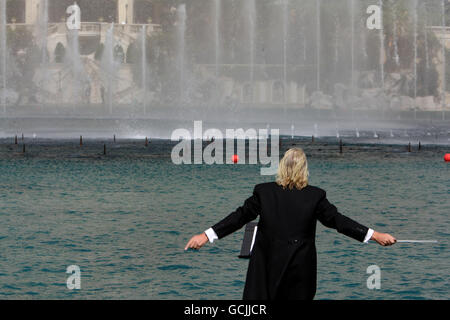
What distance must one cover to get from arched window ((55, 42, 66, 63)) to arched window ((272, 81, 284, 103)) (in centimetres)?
3320

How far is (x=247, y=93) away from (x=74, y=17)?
92.6ft

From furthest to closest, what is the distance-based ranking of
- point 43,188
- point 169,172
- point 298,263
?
point 169,172, point 43,188, point 298,263

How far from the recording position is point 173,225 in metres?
22.2

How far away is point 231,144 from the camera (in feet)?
190

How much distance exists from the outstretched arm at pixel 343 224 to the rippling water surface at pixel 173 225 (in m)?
5.84

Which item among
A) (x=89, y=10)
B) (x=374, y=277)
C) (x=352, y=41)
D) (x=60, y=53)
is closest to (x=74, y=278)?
(x=374, y=277)

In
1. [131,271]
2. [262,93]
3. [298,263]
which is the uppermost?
[262,93]

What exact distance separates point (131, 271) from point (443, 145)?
43.9 metres

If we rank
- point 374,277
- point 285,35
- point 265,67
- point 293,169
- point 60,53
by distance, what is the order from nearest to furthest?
point 293,169 → point 374,277 → point 285,35 → point 265,67 → point 60,53

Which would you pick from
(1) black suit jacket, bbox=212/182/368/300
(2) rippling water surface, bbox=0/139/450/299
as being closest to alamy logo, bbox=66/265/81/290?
(2) rippling water surface, bbox=0/139/450/299

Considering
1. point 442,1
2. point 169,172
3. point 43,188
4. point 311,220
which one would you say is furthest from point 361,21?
point 311,220

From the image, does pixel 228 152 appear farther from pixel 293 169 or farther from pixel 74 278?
pixel 293 169

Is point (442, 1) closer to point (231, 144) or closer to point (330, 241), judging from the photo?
point (231, 144)

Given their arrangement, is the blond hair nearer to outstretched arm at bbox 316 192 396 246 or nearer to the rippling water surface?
outstretched arm at bbox 316 192 396 246
